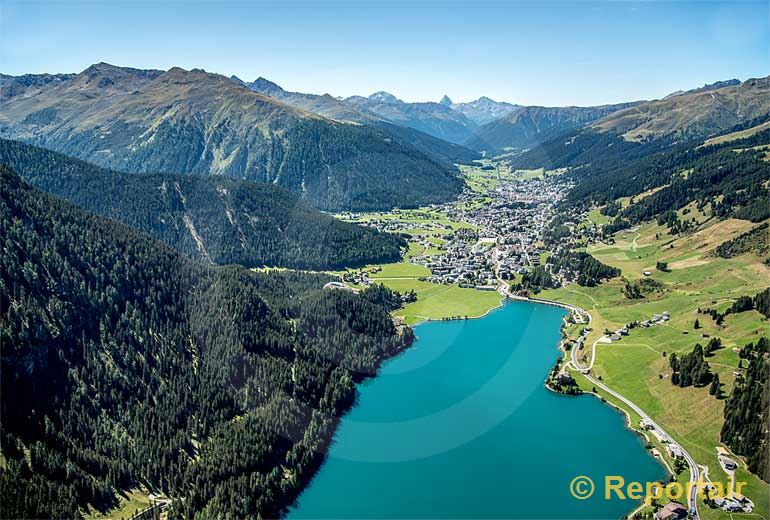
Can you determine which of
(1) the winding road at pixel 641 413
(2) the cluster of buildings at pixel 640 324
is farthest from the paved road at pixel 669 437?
(2) the cluster of buildings at pixel 640 324

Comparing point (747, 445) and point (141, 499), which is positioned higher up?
point (747, 445)

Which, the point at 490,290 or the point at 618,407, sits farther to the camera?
the point at 490,290

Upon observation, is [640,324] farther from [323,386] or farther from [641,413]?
[323,386]

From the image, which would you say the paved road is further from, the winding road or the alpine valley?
the alpine valley

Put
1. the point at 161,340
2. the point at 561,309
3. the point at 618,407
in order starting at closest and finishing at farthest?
the point at 618,407
the point at 161,340
the point at 561,309

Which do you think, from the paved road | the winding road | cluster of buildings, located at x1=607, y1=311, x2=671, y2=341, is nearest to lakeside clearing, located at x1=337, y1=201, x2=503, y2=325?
the winding road

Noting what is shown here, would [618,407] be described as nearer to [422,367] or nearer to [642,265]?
[422,367]

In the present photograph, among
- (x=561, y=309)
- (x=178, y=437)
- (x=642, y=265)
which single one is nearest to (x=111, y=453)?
(x=178, y=437)
